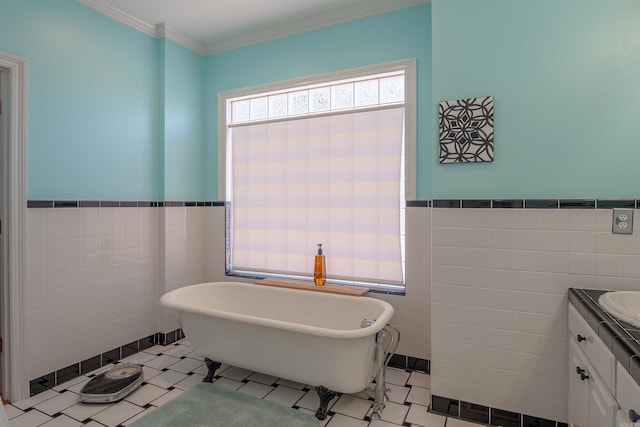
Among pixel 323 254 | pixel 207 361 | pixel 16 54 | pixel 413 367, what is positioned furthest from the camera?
pixel 323 254

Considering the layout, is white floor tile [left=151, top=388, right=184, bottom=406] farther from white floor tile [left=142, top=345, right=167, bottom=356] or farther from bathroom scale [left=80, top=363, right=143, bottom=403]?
white floor tile [left=142, top=345, right=167, bottom=356]

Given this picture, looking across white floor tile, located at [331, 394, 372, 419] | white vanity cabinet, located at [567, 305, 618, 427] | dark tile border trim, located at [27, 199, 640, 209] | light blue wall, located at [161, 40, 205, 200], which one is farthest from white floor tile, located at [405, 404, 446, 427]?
light blue wall, located at [161, 40, 205, 200]

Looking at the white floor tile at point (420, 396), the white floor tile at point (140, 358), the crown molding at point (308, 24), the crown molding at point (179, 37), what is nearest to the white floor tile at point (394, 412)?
the white floor tile at point (420, 396)

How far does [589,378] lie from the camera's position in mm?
1438

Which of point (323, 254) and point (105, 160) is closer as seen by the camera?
point (105, 160)

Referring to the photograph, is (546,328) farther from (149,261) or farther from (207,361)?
(149,261)

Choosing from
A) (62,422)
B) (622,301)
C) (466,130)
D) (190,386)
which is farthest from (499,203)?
(62,422)

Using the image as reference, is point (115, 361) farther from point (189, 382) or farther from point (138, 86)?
point (138, 86)

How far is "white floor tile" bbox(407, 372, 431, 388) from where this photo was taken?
99.4 inches

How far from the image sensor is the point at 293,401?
2.30m

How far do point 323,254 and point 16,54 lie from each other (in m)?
2.58

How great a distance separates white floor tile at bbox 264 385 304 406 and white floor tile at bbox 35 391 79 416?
49.9 inches

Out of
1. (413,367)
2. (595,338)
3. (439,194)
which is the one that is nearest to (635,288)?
(595,338)

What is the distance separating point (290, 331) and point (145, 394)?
3.84ft
